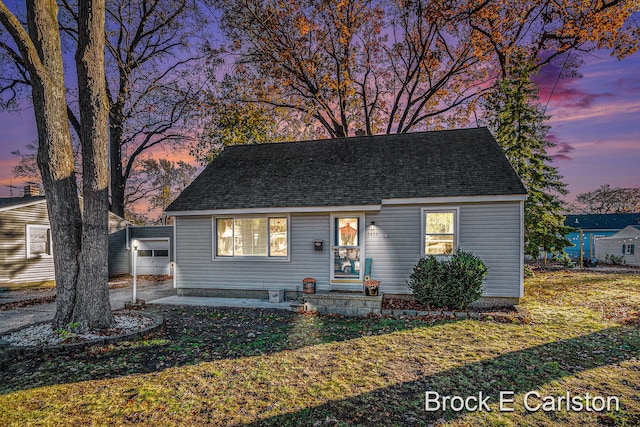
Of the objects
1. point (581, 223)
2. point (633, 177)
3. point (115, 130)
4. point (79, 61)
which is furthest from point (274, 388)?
point (581, 223)

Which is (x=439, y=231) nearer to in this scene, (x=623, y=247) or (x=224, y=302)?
(x=224, y=302)

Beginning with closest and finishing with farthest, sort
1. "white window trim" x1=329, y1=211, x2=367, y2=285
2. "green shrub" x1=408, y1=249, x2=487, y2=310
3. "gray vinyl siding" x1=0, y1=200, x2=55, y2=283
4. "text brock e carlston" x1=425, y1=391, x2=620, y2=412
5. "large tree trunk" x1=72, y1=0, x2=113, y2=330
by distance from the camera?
"text brock e carlston" x1=425, y1=391, x2=620, y2=412 → "large tree trunk" x1=72, y1=0, x2=113, y2=330 → "green shrub" x1=408, y1=249, x2=487, y2=310 → "white window trim" x1=329, y1=211, x2=367, y2=285 → "gray vinyl siding" x1=0, y1=200, x2=55, y2=283

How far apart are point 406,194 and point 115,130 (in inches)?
792

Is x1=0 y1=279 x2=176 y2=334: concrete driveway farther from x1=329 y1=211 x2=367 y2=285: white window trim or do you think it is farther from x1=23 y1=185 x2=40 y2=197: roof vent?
x1=23 y1=185 x2=40 y2=197: roof vent

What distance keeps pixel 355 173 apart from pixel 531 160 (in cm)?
918

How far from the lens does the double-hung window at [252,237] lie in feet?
34.0

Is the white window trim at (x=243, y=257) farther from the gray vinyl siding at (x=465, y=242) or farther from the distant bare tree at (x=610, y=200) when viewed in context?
the distant bare tree at (x=610, y=200)

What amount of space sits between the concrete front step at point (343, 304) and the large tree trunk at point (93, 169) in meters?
4.71

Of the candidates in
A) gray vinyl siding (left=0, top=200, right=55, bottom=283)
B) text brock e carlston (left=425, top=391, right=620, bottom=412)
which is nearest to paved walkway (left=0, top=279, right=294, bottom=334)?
gray vinyl siding (left=0, top=200, right=55, bottom=283)

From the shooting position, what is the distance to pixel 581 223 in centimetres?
3322

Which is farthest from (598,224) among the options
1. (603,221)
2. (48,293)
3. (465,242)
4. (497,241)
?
(48,293)

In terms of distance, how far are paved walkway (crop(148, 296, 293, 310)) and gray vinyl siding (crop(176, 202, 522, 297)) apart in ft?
1.48

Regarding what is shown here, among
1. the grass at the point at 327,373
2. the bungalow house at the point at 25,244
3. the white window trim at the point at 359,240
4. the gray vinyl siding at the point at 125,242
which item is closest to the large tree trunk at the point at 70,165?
the grass at the point at 327,373

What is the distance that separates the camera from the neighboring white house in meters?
22.2
